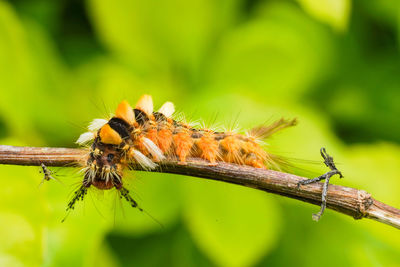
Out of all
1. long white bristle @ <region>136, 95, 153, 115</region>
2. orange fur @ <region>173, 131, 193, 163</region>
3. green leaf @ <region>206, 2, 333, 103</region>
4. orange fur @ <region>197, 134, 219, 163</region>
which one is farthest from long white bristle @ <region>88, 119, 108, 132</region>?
green leaf @ <region>206, 2, 333, 103</region>

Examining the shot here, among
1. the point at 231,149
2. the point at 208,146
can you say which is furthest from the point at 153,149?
the point at 231,149

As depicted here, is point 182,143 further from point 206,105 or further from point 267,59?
point 267,59

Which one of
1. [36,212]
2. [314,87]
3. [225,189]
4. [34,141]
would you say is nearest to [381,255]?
[225,189]

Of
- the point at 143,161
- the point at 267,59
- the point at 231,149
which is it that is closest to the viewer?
the point at 143,161

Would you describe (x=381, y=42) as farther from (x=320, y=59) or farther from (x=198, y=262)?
(x=198, y=262)

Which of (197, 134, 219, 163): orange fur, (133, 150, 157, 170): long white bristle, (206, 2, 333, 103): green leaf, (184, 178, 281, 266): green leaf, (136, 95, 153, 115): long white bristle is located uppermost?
(206, 2, 333, 103): green leaf

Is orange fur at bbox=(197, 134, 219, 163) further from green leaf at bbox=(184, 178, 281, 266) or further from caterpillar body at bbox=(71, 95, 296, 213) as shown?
green leaf at bbox=(184, 178, 281, 266)

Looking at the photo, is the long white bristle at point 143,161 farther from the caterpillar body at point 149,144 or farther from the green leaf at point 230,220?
the green leaf at point 230,220
